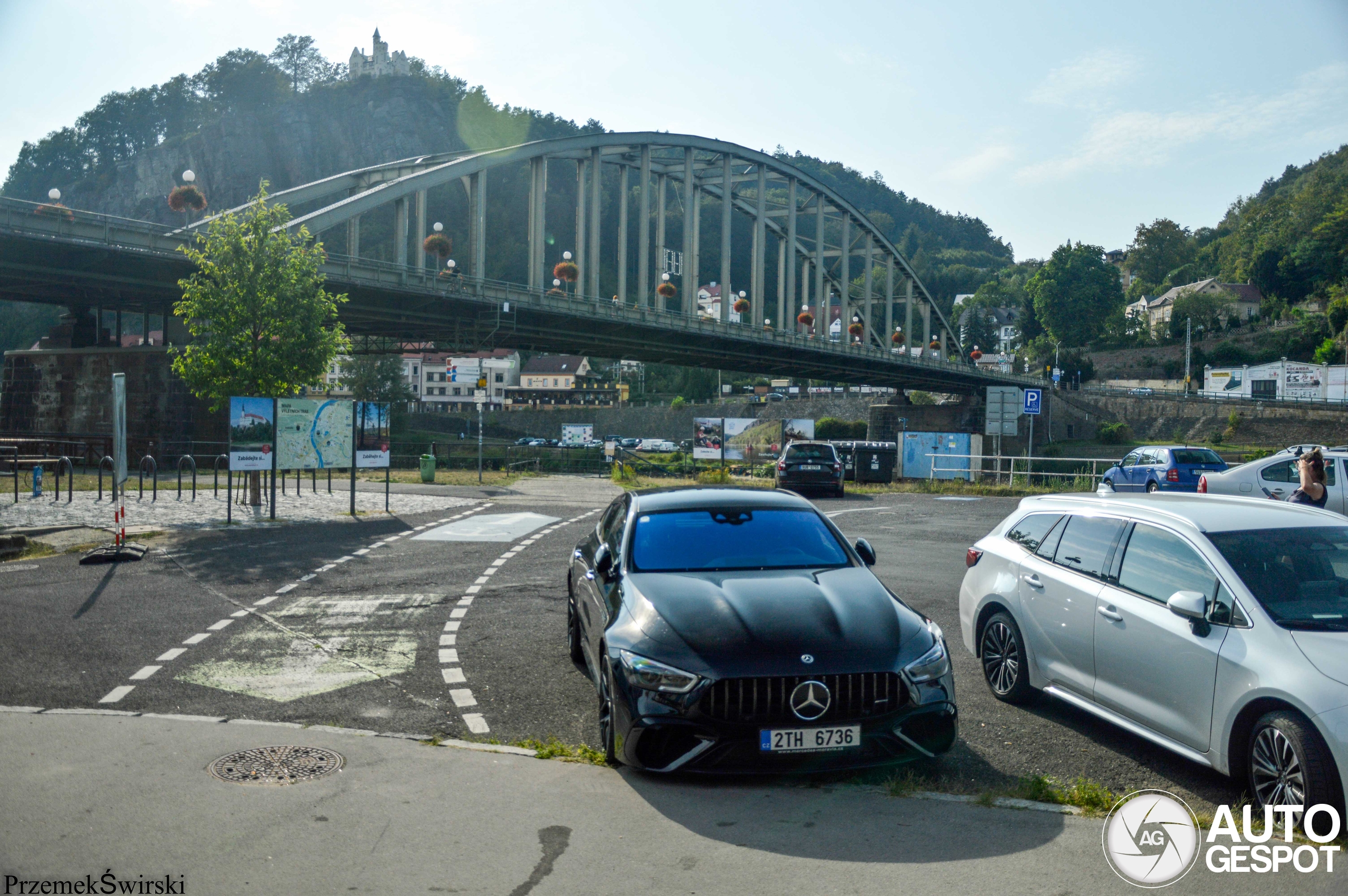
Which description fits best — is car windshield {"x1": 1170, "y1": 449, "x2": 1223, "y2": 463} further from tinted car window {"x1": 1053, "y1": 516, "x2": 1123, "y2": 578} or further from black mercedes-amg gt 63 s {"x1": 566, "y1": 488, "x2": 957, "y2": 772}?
black mercedes-amg gt 63 s {"x1": 566, "y1": 488, "x2": 957, "y2": 772}

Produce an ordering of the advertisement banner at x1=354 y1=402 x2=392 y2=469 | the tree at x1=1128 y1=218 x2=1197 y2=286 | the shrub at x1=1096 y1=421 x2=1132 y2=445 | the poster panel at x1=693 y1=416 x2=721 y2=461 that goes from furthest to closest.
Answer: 1. the tree at x1=1128 y1=218 x2=1197 y2=286
2. the shrub at x1=1096 y1=421 x2=1132 y2=445
3. the poster panel at x1=693 y1=416 x2=721 y2=461
4. the advertisement banner at x1=354 y1=402 x2=392 y2=469

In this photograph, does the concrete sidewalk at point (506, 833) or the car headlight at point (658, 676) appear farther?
the car headlight at point (658, 676)

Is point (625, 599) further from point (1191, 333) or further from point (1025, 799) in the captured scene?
point (1191, 333)

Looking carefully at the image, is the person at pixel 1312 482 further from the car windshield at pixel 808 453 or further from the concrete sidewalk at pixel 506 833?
the car windshield at pixel 808 453

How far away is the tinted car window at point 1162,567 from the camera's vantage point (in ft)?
17.5

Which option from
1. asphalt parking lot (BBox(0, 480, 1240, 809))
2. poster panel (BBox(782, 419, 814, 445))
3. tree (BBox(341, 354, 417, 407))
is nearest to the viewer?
asphalt parking lot (BBox(0, 480, 1240, 809))

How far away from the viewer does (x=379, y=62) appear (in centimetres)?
19425

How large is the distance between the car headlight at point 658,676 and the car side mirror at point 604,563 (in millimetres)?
1288

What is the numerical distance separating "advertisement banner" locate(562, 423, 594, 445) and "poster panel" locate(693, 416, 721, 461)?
53.1ft

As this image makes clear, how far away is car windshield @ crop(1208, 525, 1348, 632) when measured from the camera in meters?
4.83

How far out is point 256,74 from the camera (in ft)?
528

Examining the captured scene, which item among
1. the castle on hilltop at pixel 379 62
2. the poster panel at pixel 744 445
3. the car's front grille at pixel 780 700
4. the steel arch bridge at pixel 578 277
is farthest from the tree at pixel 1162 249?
the car's front grille at pixel 780 700

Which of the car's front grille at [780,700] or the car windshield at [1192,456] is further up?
the car windshield at [1192,456]

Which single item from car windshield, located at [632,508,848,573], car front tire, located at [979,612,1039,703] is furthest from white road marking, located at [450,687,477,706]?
car front tire, located at [979,612,1039,703]
